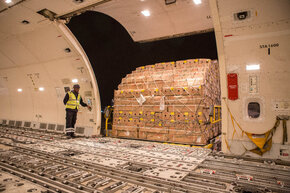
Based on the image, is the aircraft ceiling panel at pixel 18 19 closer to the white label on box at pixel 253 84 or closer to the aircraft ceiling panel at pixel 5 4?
the aircraft ceiling panel at pixel 5 4

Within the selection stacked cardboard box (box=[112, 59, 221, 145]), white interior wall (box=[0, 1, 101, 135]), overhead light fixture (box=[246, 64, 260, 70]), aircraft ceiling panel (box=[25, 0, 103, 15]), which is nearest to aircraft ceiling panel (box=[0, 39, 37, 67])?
white interior wall (box=[0, 1, 101, 135])

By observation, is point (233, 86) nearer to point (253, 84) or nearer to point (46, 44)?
point (253, 84)

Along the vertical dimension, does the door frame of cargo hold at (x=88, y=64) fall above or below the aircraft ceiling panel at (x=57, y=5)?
below

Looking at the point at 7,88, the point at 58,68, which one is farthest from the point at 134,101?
the point at 7,88

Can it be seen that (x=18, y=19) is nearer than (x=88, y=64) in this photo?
Yes

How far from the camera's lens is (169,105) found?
7.25 m

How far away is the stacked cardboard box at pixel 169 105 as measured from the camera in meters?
6.78

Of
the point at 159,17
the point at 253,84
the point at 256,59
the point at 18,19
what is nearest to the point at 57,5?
the point at 18,19

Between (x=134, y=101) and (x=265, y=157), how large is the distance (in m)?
4.91

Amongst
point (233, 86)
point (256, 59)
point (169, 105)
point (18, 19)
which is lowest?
point (169, 105)

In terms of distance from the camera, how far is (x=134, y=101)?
26.4ft

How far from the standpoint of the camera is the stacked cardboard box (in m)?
6.78

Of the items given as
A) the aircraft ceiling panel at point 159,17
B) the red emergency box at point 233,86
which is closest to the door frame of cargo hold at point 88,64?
the aircraft ceiling panel at point 159,17

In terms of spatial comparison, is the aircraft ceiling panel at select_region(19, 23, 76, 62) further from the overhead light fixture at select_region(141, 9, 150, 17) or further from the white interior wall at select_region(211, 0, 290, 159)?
the white interior wall at select_region(211, 0, 290, 159)
